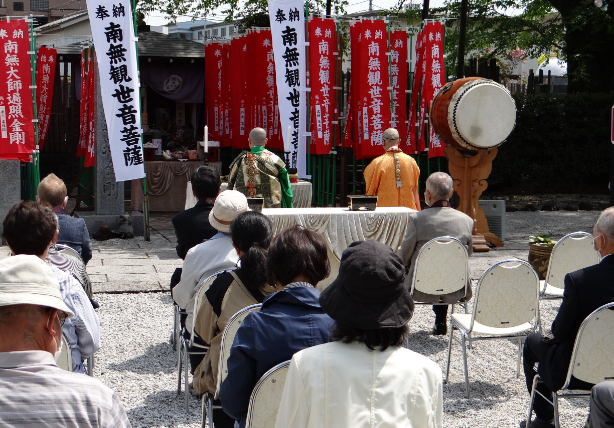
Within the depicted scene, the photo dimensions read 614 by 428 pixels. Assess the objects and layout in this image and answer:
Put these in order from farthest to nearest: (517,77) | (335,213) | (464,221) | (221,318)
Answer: (517,77)
(335,213)
(464,221)
(221,318)

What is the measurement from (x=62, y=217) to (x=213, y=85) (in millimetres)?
10111

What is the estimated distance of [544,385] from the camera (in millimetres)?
3643

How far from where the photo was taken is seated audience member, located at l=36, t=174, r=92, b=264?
4730 mm

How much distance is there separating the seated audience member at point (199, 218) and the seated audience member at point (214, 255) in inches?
35.4

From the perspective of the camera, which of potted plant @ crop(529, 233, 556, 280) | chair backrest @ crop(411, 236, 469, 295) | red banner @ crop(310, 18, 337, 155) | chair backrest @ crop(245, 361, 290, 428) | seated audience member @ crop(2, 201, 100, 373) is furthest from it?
red banner @ crop(310, 18, 337, 155)

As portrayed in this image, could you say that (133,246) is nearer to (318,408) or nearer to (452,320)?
(452,320)

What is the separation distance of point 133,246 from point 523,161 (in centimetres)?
877

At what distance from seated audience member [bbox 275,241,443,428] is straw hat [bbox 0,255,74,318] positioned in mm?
646

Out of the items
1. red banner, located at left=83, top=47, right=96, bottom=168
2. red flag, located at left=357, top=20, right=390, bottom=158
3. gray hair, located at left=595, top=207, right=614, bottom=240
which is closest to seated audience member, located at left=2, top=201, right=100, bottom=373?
→ gray hair, located at left=595, top=207, right=614, bottom=240

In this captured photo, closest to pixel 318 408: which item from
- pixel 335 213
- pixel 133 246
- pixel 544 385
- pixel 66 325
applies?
pixel 66 325

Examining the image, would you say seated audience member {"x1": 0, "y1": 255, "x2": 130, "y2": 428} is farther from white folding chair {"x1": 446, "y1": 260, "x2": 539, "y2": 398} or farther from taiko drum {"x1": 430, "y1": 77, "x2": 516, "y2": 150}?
taiko drum {"x1": 430, "y1": 77, "x2": 516, "y2": 150}

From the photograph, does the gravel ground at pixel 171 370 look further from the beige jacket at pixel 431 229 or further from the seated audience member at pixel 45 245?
the seated audience member at pixel 45 245

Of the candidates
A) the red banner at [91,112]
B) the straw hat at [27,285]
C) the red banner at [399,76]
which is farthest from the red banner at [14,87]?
the straw hat at [27,285]

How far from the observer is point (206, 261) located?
4027 millimetres
